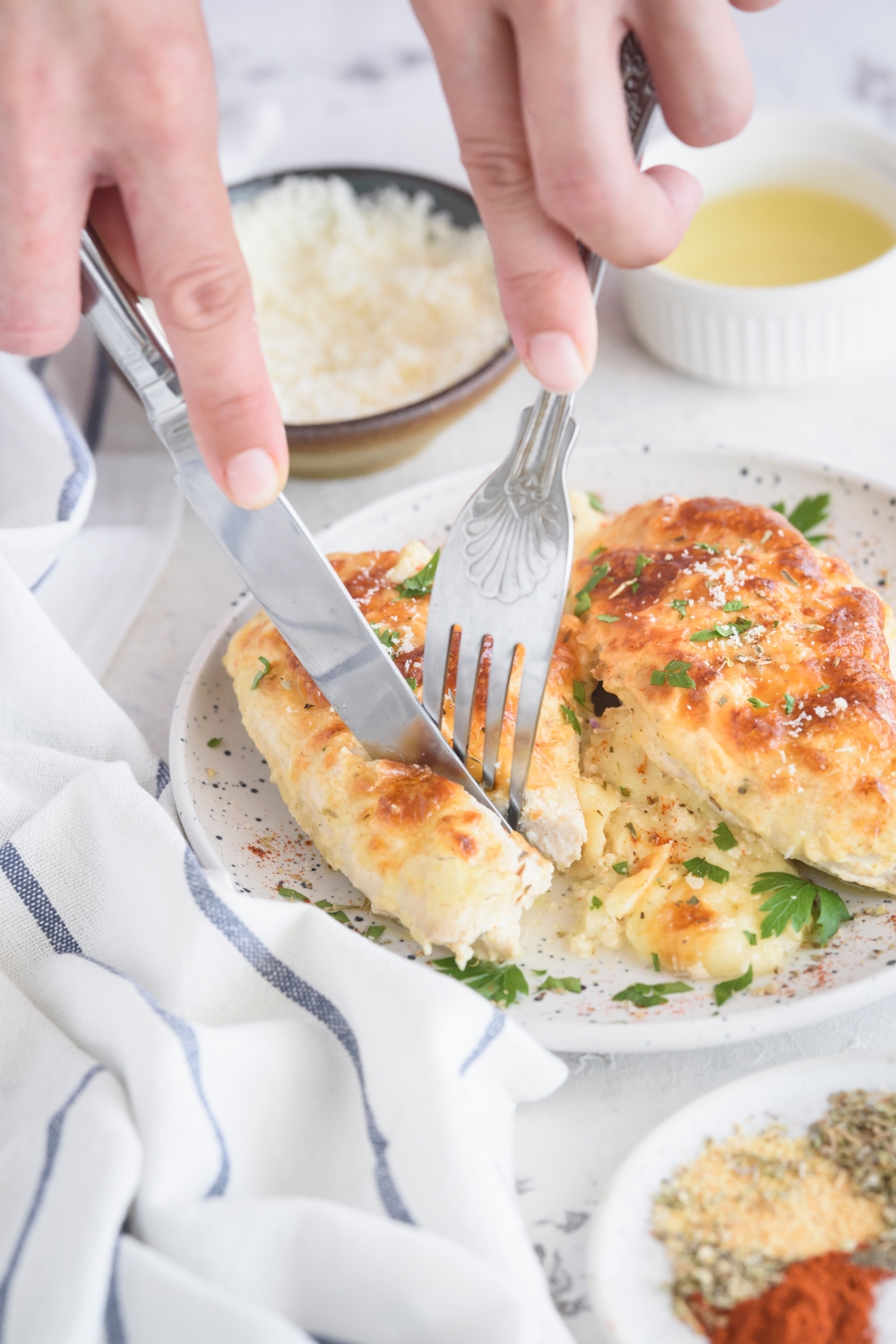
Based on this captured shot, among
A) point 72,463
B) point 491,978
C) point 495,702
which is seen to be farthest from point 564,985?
point 72,463

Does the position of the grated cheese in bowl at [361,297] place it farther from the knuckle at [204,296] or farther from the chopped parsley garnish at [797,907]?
the chopped parsley garnish at [797,907]

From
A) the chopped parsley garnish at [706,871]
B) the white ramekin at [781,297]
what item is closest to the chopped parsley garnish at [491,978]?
the chopped parsley garnish at [706,871]

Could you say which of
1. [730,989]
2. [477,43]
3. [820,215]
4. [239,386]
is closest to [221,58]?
[820,215]

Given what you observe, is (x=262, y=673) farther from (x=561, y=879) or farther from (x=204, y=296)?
(x=204, y=296)

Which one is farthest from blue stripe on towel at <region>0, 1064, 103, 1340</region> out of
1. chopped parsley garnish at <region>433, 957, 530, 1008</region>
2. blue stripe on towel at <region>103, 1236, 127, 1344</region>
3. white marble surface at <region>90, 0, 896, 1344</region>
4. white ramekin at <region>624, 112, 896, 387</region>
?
white ramekin at <region>624, 112, 896, 387</region>

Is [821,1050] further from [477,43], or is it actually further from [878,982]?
[477,43]

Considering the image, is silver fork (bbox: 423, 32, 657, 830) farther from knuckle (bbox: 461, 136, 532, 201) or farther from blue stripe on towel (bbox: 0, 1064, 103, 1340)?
blue stripe on towel (bbox: 0, 1064, 103, 1340)
